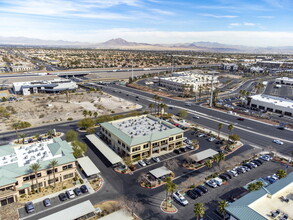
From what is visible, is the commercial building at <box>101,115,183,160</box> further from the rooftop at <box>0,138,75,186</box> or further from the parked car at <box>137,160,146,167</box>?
the rooftop at <box>0,138,75,186</box>

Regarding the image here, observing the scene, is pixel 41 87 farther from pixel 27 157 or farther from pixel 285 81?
pixel 285 81

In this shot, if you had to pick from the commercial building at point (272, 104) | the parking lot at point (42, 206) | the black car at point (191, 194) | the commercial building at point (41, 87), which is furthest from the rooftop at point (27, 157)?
the commercial building at point (272, 104)

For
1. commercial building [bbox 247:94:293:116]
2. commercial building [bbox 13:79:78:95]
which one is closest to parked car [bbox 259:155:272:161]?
commercial building [bbox 247:94:293:116]

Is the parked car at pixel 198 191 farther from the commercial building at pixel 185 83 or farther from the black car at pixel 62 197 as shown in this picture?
the commercial building at pixel 185 83

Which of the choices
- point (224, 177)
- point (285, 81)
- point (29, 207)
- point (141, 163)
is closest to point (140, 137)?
point (141, 163)

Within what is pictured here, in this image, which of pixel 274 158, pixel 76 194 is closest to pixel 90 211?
pixel 76 194

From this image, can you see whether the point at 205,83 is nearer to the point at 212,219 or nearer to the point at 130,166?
the point at 130,166

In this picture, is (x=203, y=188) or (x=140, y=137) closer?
(x=203, y=188)
